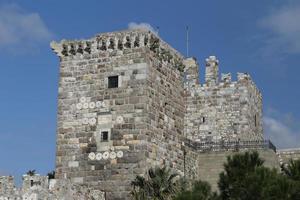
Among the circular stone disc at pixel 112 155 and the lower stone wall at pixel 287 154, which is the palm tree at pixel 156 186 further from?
the lower stone wall at pixel 287 154

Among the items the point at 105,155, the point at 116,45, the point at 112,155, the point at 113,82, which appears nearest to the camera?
the point at 112,155

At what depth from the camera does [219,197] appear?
19.8 metres

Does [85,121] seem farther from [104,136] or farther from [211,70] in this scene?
[211,70]

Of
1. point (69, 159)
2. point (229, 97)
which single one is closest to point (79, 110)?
point (69, 159)

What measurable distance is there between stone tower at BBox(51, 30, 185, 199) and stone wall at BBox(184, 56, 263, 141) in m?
2.65

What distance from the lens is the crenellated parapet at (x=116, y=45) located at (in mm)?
27203

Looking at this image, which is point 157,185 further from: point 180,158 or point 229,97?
point 229,97

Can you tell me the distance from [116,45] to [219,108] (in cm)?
612

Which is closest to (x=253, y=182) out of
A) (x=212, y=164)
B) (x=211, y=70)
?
(x=212, y=164)

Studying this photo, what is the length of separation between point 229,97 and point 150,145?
19.9 feet

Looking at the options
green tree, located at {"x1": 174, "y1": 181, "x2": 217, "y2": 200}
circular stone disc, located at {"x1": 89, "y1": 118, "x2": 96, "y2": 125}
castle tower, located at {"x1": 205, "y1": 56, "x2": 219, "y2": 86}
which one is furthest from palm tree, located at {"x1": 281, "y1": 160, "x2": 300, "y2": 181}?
castle tower, located at {"x1": 205, "y1": 56, "x2": 219, "y2": 86}

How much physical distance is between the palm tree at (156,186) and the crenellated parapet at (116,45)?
5.07 meters

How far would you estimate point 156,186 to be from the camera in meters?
24.5

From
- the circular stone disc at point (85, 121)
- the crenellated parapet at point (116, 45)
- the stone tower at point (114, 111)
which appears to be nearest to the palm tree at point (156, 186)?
the stone tower at point (114, 111)
